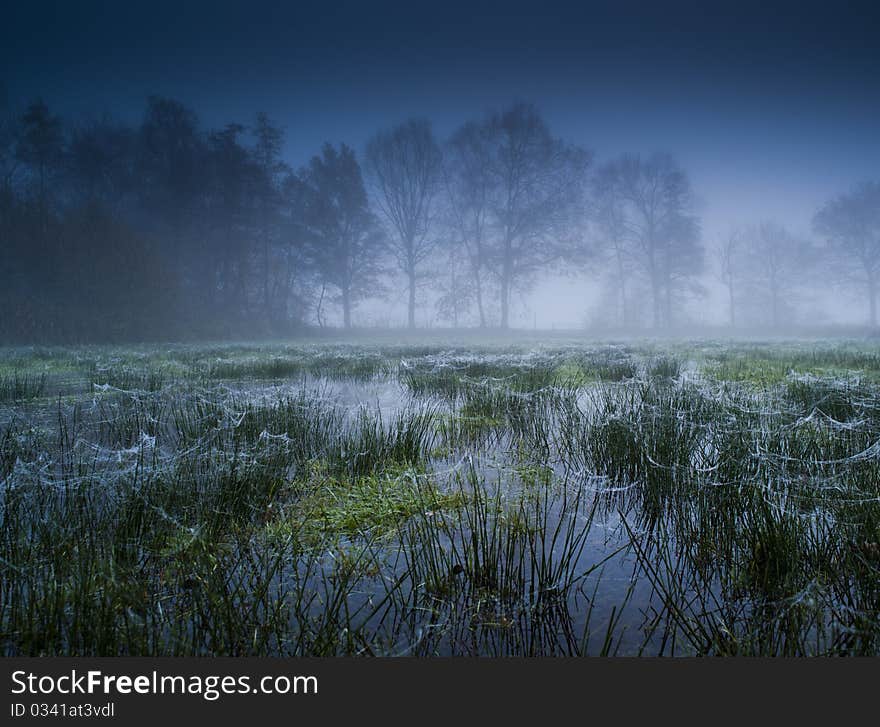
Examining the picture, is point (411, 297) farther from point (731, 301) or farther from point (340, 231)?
point (731, 301)

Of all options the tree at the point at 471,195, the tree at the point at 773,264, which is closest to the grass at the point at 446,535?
the tree at the point at 471,195

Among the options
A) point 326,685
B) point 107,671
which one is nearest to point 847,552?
point 326,685

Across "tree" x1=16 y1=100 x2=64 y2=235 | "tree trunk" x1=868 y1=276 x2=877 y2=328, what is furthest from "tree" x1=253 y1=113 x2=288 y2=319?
"tree trunk" x1=868 y1=276 x2=877 y2=328

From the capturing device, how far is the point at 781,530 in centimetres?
177

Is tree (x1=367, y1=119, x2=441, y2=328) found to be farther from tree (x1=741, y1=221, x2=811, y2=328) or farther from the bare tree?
tree (x1=741, y1=221, x2=811, y2=328)

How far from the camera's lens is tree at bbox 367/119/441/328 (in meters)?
36.3

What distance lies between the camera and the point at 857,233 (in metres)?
36.1

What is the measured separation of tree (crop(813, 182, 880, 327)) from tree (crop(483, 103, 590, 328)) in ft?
74.3

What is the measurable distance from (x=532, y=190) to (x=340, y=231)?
16604mm

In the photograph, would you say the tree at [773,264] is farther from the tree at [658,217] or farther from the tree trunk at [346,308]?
the tree trunk at [346,308]

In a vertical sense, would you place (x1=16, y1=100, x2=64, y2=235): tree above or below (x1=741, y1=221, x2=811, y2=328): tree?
above

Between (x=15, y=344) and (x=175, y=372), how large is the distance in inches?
635

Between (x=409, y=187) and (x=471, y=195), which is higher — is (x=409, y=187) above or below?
above

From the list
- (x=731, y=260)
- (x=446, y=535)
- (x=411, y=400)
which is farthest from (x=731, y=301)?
(x=446, y=535)
